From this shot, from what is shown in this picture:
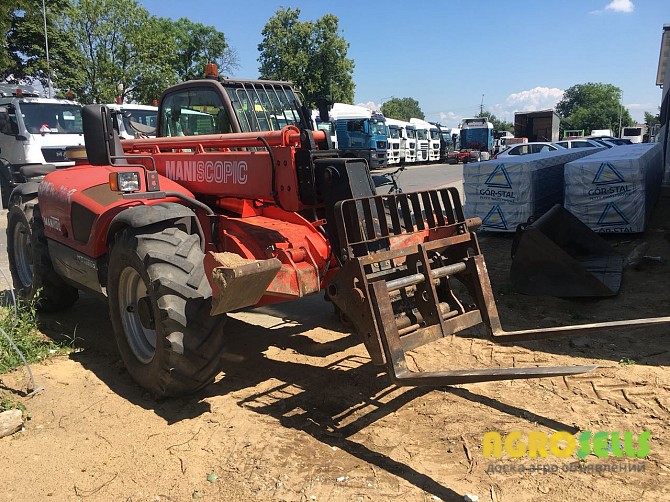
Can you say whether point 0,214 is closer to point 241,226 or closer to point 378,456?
point 241,226

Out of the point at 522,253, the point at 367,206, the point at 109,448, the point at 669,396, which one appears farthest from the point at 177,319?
the point at 522,253

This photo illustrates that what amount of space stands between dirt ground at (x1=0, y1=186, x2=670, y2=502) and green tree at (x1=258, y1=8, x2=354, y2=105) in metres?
42.4

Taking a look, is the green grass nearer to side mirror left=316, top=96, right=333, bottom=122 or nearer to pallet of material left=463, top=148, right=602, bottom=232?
side mirror left=316, top=96, right=333, bottom=122

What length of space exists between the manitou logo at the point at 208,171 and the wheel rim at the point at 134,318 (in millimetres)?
1010

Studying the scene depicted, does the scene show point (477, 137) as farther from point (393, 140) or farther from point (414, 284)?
point (414, 284)

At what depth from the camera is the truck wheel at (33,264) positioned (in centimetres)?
538

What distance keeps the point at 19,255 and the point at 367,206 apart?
15.1 feet

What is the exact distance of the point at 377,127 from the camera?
31.1 meters

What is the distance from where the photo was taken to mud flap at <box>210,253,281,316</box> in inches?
122

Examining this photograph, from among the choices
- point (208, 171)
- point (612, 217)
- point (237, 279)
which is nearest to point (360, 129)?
point (612, 217)

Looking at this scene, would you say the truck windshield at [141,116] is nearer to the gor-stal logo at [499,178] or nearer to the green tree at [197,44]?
the gor-stal logo at [499,178]

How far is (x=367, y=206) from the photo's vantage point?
3521 millimetres

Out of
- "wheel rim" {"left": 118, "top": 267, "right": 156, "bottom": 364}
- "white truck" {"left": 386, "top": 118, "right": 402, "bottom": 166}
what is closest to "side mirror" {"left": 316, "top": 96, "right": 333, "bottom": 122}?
"wheel rim" {"left": 118, "top": 267, "right": 156, "bottom": 364}

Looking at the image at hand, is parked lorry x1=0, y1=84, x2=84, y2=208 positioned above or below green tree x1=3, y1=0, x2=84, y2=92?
below
